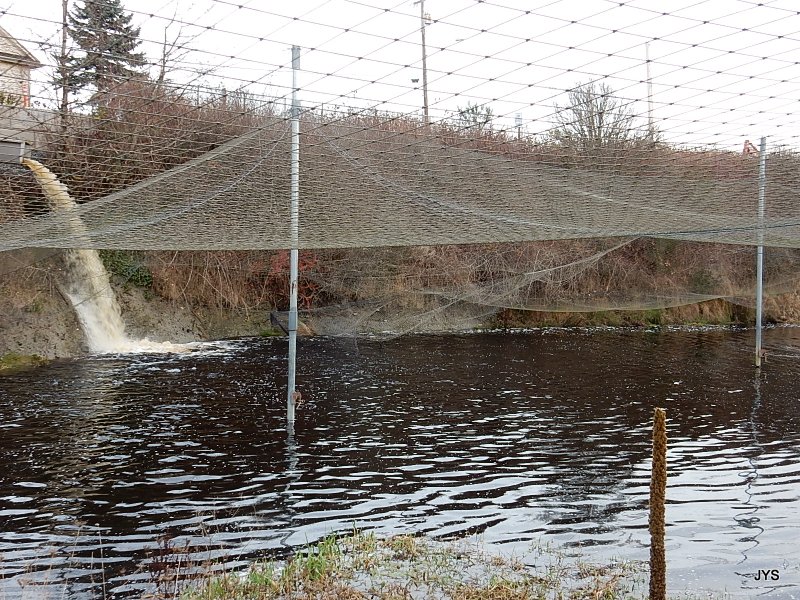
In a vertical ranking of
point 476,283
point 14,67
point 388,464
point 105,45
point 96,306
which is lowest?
point 388,464

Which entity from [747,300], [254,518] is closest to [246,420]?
[254,518]

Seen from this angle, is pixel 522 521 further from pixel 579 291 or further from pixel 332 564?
pixel 579 291

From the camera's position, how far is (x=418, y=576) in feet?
12.1

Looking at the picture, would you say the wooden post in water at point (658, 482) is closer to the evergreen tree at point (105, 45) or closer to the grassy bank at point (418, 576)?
the grassy bank at point (418, 576)

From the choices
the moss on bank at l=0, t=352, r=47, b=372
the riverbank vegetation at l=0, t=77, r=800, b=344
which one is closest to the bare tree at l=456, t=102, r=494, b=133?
the riverbank vegetation at l=0, t=77, r=800, b=344

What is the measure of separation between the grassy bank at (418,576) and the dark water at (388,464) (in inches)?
11.8

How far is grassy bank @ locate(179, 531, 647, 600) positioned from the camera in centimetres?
337

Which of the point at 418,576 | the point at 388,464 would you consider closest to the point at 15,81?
the point at 388,464

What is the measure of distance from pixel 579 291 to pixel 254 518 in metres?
15.1

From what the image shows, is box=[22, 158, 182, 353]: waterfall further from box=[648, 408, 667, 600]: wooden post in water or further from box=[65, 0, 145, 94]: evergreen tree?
box=[648, 408, 667, 600]: wooden post in water

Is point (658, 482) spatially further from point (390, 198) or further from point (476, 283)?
point (476, 283)

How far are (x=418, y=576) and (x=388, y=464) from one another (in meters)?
2.63

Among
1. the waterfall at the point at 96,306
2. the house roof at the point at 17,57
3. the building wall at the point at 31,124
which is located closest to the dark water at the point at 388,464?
the waterfall at the point at 96,306

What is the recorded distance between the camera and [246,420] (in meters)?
8.02
